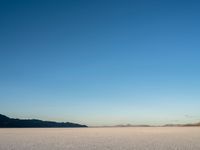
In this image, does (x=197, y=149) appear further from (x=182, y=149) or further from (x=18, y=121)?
(x=18, y=121)

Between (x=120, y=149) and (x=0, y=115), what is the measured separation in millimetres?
141407

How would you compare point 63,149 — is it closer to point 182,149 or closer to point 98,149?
point 98,149

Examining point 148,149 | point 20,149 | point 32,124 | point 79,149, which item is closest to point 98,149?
point 79,149

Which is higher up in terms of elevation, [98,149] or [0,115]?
[0,115]

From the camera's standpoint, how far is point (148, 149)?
1428 cm

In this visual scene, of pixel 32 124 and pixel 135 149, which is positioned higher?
pixel 32 124

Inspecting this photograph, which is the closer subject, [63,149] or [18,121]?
[63,149]

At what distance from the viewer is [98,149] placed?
46.7 feet

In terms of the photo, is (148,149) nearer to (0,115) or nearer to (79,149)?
(79,149)

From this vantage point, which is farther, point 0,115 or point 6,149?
point 0,115

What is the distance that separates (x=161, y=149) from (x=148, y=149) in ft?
1.81

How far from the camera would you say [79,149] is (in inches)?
565

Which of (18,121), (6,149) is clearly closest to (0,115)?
(18,121)

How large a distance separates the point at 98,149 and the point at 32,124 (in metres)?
138
